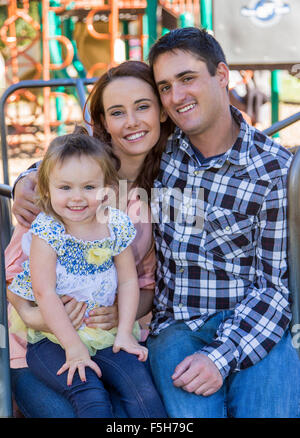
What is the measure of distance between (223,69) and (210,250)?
0.61 metres

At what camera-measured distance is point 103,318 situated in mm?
1839

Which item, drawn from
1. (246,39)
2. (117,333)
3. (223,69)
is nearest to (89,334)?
(117,333)

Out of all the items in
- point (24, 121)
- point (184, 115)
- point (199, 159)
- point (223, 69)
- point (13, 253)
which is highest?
point (223, 69)

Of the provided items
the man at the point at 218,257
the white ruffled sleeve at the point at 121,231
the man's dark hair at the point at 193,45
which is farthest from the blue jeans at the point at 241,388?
the man's dark hair at the point at 193,45

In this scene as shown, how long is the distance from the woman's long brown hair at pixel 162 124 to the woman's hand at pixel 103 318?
1.47ft

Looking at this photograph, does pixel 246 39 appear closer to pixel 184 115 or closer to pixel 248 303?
pixel 184 115

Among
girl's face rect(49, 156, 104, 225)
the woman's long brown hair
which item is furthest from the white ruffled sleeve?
the woman's long brown hair

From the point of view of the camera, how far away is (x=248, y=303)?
1912mm

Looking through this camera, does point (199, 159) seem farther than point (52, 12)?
No

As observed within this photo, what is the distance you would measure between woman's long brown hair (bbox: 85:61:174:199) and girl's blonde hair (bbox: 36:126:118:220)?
0.80 feet

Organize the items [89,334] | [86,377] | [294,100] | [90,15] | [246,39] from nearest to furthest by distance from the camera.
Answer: [86,377]
[89,334]
[246,39]
[90,15]
[294,100]

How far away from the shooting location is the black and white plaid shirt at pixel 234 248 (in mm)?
1884

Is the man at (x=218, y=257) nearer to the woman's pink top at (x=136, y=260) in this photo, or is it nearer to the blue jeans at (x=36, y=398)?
the woman's pink top at (x=136, y=260)

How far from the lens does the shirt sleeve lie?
6.05 feet
